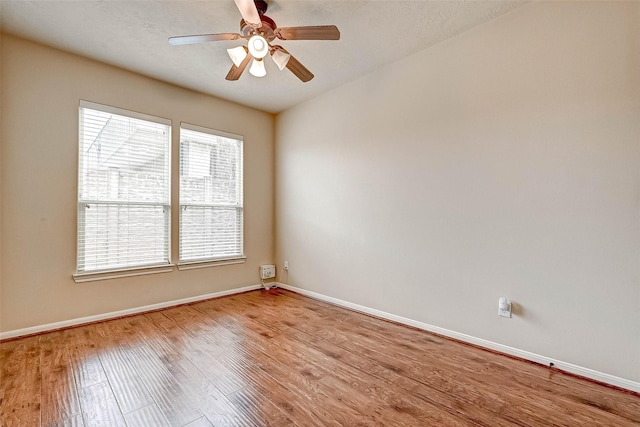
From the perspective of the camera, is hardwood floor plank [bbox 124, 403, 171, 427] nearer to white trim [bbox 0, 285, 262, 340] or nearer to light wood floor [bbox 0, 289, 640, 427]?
light wood floor [bbox 0, 289, 640, 427]

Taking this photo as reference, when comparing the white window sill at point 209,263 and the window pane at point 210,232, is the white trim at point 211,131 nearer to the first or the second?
the window pane at point 210,232

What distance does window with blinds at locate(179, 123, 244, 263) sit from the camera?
3.75 m

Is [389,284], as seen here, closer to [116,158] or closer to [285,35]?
[285,35]

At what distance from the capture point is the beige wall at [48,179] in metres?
2.62

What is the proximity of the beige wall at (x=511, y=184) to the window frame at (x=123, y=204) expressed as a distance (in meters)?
→ 2.16

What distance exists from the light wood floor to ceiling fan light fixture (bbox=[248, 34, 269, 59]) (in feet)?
7.86

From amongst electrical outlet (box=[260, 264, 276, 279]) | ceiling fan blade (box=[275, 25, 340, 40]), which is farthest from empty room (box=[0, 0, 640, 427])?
electrical outlet (box=[260, 264, 276, 279])

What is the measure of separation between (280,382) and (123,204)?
8.67ft

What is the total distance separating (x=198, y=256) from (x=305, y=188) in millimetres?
1735

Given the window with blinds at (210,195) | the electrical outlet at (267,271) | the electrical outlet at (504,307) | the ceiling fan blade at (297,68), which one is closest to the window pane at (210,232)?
the window with blinds at (210,195)

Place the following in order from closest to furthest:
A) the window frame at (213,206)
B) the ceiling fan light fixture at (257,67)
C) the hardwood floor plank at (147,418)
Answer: the hardwood floor plank at (147,418) < the ceiling fan light fixture at (257,67) < the window frame at (213,206)

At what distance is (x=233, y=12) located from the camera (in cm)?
231

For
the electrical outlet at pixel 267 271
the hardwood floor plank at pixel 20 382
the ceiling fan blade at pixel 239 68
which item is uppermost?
the ceiling fan blade at pixel 239 68

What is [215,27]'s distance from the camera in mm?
2518
